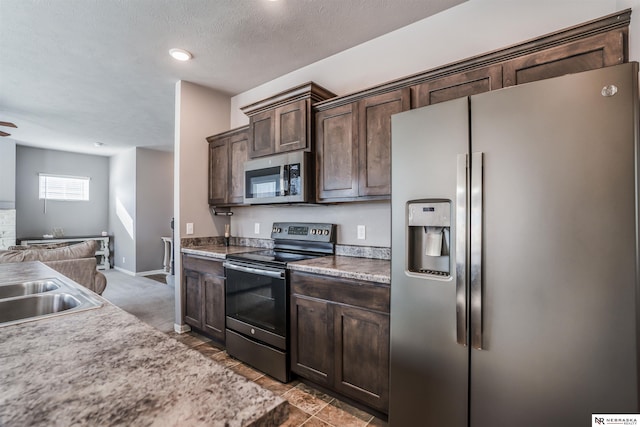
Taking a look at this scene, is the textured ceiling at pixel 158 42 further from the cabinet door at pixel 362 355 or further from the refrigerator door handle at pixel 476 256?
the cabinet door at pixel 362 355

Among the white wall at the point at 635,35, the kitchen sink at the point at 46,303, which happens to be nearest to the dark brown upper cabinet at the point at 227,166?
the kitchen sink at the point at 46,303

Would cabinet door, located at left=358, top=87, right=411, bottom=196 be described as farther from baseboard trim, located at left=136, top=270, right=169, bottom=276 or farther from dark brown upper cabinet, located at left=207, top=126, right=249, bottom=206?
baseboard trim, located at left=136, top=270, right=169, bottom=276

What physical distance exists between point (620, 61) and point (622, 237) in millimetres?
897

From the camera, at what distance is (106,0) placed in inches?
78.0

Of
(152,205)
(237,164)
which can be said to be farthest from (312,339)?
(152,205)

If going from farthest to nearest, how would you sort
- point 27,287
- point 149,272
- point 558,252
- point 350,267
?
point 149,272
point 350,267
point 27,287
point 558,252

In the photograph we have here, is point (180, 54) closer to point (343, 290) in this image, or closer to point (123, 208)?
point (343, 290)

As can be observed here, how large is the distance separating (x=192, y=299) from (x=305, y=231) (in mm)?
1439

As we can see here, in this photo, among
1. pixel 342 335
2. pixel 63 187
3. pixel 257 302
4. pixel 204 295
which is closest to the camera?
pixel 342 335

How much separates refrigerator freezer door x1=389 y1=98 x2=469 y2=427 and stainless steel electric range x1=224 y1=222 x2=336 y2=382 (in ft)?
3.07

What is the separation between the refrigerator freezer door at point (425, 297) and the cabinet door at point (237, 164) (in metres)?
1.95

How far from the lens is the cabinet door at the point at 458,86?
1.67 meters

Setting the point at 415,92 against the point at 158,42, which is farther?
the point at 158,42

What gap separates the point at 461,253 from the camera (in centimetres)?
133
